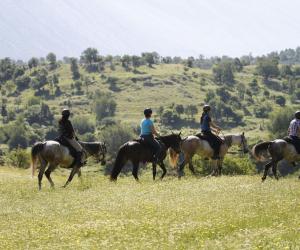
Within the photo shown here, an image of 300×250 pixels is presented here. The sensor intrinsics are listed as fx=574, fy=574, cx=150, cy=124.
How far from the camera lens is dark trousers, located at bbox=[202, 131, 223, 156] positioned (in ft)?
104

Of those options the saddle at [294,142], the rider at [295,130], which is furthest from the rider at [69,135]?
the rider at [295,130]

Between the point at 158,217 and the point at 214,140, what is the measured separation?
48.2 feet

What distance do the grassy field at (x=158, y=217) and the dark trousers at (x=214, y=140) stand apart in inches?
238

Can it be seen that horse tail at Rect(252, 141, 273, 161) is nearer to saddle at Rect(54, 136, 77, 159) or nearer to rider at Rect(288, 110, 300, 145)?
rider at Rect(288, 110, 300, 145)

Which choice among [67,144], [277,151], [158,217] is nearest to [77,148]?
[67,144]

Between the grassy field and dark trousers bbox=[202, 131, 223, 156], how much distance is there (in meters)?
6.05

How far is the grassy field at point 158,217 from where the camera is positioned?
1435cm

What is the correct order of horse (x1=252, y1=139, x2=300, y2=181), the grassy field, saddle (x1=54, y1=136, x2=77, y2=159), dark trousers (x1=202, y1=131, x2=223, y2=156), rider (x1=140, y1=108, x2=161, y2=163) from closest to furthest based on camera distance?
the grassy field → horse (x1=252, y1=139, x2=300, y2=181) → saddle (x1=54, y1=136, x2=77, y2=159) → rider (x1=140, y1=108, x2=161, y2=163) → dark trousers (x1=202, y1=131, x2=223, y2=156)

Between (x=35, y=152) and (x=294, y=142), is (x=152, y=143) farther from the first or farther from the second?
(x=294, y=142)

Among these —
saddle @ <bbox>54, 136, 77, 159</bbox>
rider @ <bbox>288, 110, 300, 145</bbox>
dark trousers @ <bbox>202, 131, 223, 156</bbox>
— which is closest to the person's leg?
saddle @ <bbox>54, 136, 77, 159</bbox>

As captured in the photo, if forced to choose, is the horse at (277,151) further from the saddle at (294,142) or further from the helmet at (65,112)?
the helmet at (65,112)

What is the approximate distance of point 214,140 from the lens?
31.8 meters

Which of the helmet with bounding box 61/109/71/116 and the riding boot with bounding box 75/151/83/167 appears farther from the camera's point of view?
the riding boot with bounding box 75/151/83/167

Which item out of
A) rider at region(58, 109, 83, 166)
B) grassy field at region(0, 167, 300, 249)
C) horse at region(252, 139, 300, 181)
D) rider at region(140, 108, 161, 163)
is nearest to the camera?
Result: grassy field at region(0, 167, 300, 249)
